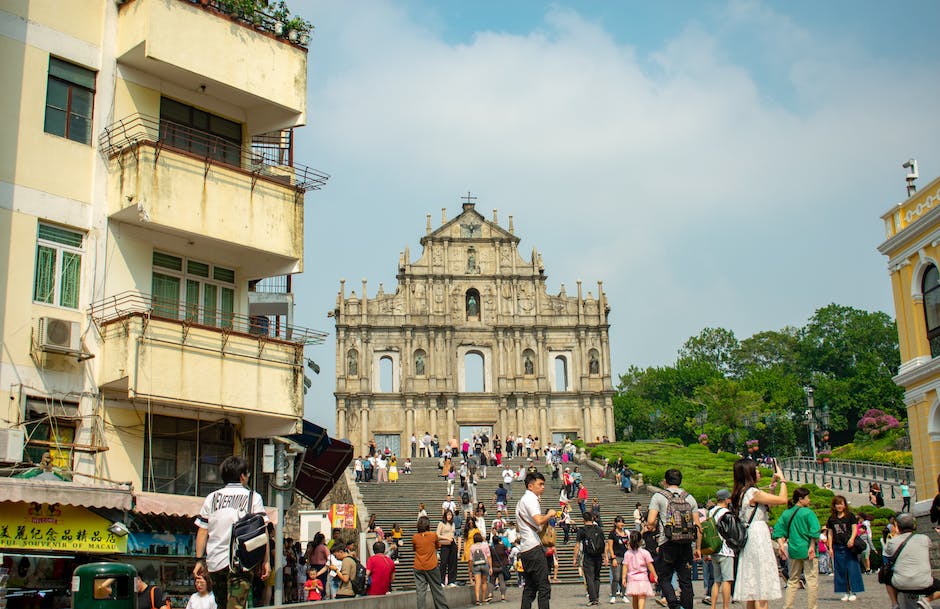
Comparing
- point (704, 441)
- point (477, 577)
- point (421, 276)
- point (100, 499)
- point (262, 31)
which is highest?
point (421, 276)

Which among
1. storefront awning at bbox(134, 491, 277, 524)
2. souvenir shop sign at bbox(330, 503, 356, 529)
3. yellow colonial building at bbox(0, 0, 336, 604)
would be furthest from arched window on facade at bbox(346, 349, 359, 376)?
storefront awning at bbox(134, 491, 277, 524)

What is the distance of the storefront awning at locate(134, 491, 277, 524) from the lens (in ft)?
56.5

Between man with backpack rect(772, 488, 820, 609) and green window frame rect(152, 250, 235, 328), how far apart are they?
35.3 ft

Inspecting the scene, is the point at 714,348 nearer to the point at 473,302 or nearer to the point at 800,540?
the point at 473,302

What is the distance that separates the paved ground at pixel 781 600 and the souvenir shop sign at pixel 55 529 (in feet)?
24.7

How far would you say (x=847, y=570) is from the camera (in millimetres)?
17516

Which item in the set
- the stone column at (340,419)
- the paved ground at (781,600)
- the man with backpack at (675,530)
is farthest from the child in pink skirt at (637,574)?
the stone column at (340,419)

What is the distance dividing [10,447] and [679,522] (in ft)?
32.3

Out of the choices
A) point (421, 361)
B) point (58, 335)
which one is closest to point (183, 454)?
point (58, 335)

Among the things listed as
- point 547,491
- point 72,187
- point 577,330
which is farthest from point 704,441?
point 72,187

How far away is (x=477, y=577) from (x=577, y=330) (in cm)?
4472

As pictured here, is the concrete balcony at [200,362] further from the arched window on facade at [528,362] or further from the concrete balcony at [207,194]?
the arched window on facade at [528,362]

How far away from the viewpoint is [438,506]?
36.5m

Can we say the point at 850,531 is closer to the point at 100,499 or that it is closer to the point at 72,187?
the point at 100,499
